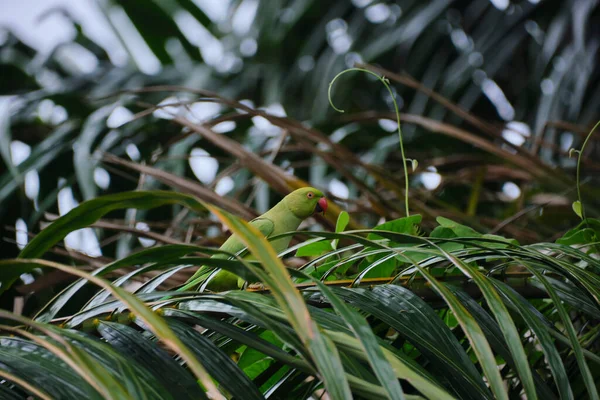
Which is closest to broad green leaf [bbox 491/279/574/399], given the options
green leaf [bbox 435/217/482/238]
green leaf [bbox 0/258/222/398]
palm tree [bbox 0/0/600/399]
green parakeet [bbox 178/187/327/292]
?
palm tree [bbox 0/0/600/399]

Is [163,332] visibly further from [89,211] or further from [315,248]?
[315,248]

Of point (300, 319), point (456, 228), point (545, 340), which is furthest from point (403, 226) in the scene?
point (300, 319)

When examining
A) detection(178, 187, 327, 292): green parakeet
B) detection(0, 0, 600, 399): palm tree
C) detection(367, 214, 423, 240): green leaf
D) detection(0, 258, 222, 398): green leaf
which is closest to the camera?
detection(0, 258, 222, 398): green leaf

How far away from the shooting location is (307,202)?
1171mm

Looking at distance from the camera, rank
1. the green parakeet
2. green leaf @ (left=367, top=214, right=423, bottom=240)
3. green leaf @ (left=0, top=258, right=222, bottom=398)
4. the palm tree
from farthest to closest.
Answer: the green parakeet
green leaf @ (left=367, top=214, right=423, bottom=240)
the palm tree
green leaf @ (left=0, top=258, right=222, bottom=398)

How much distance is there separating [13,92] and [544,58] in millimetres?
1588

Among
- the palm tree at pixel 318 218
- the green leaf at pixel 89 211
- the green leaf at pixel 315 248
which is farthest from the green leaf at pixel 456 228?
the green leaf at pixel 89 211

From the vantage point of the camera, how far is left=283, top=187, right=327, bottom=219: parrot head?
1.16m

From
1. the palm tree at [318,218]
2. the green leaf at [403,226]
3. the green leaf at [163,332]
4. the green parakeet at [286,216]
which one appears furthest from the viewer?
the green parakeet at [286,216]

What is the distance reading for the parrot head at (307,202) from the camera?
3.80ft

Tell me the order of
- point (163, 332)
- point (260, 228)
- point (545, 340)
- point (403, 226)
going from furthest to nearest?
point (260, 228)
point (403, 226)
point (545, 340)
point (163, 332)

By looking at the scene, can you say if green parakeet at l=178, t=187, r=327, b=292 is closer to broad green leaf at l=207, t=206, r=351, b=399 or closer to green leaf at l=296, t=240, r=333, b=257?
green leaf at l=296, t=240, r=333, b=257

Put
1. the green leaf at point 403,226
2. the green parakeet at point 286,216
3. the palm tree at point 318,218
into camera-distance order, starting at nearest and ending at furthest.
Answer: the palm tree at point 318,218 < the green leaf at point 403,226 < the green parakeet at point 286,216

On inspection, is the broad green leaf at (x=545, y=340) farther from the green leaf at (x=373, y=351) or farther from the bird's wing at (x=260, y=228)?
the bird's wing at (x=260, y=228)
